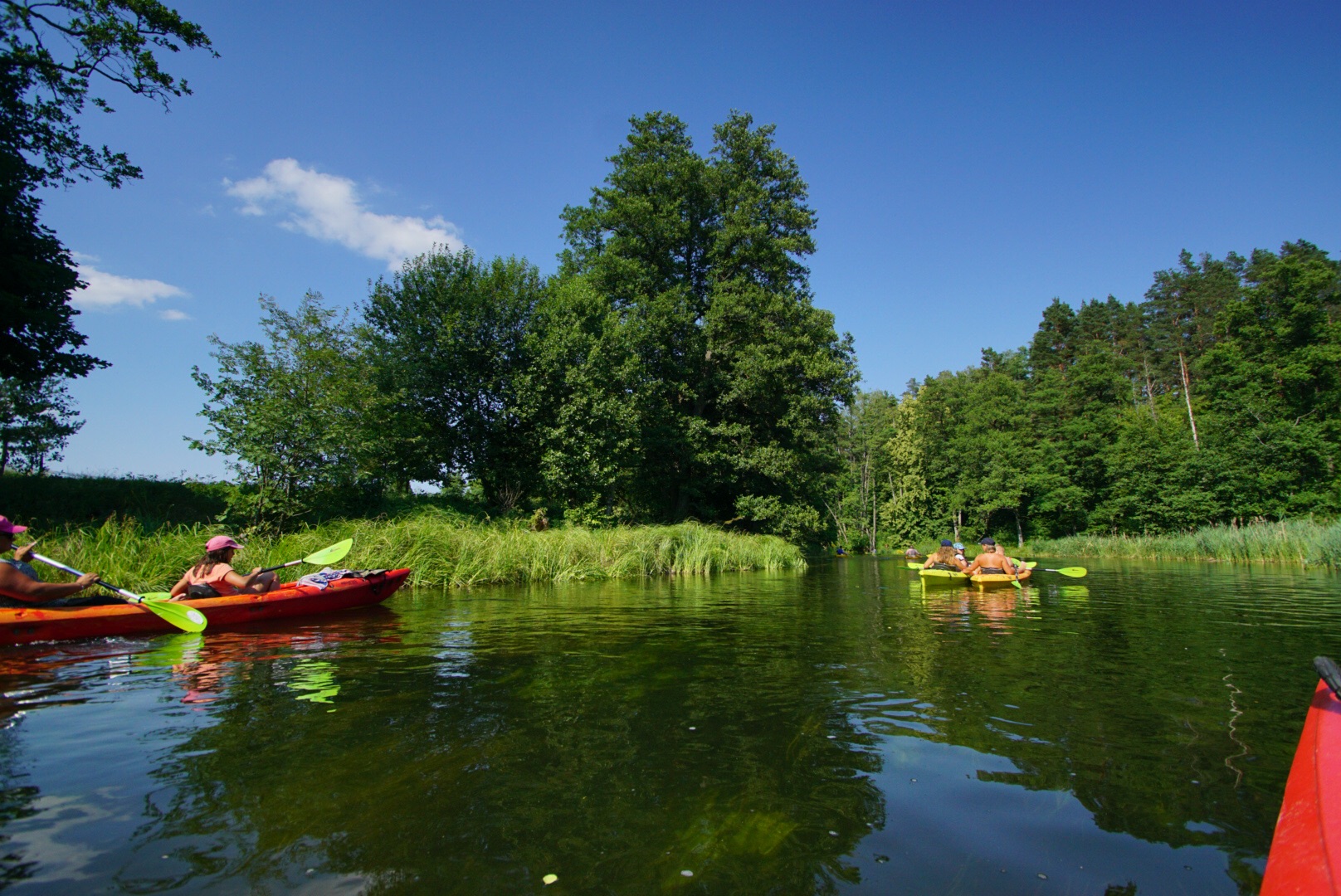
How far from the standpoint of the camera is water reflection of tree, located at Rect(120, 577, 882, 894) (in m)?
2.53

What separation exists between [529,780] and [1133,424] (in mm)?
50097

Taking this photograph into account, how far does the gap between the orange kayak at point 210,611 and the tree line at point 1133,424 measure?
3550 cm

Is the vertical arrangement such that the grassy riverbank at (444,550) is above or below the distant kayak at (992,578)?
above

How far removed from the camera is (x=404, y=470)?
22984mm

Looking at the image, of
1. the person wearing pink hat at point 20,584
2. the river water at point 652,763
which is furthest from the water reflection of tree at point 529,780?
the person wearing pink hat at point 20,584

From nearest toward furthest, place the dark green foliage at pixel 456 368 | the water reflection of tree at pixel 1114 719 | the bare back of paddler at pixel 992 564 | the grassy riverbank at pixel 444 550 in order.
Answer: the water reflection of tree at pixel 1114 719 < the grassy riverbank at pixel 444 550 < the bare back of paddler at pixel 992 564 < the dark green foliage at pixel 456 368

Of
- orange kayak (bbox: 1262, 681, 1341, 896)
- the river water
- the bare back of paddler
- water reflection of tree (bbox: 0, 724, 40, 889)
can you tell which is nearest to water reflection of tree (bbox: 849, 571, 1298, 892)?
the river water

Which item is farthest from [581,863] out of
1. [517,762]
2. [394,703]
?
[394,703]

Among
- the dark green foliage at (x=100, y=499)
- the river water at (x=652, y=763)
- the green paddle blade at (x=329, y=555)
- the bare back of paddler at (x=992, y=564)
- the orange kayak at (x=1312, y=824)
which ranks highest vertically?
the dark green foliage at (x=100, y=499)

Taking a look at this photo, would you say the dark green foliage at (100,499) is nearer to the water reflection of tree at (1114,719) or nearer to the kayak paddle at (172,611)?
the kayak paddle at (172,611)

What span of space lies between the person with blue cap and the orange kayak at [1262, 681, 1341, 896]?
13336 mm

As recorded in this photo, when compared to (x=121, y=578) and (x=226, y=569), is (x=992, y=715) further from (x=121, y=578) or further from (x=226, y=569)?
(x=121, y=578)

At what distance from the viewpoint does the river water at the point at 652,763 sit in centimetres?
252

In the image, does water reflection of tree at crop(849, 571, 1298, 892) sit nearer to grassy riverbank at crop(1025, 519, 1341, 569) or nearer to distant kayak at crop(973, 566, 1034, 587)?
distant kayak at crop(973, 566, 1034, 587)
